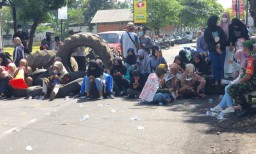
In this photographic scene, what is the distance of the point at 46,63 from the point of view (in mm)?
16609

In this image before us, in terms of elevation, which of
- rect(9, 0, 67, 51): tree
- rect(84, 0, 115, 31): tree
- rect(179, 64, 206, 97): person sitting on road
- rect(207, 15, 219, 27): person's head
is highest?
rect(84, 0, 115, 31): tree

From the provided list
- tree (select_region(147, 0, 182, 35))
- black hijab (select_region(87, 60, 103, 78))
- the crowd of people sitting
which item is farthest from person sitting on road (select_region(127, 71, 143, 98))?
tree (select_region(147, 0, 182, 35))

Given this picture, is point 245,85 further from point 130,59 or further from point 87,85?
point 130,59

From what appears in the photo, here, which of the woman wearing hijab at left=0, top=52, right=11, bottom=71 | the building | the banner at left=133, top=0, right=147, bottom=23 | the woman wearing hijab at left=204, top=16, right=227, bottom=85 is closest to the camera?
the woman wearing hijab at left=204, top=16, right=227, bottom=85

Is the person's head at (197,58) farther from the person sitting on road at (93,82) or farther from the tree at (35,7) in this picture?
the tree at (35,7)

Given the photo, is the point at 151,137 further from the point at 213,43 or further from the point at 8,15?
the point at 8,15

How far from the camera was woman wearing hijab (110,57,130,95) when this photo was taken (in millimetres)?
14178

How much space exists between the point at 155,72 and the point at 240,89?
372 centimetres

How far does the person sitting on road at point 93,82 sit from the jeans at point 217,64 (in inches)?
132

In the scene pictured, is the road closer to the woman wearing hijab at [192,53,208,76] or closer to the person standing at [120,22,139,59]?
the woman wearing hijab at [192,53,208,76]

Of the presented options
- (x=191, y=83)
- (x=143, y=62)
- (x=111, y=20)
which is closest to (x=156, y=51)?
(x=143, y=62)

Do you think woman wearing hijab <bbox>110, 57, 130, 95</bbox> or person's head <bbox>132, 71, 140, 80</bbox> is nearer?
person's head <bbox>132, 71, 140, 80</bbox>

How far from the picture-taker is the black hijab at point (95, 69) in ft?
44.0

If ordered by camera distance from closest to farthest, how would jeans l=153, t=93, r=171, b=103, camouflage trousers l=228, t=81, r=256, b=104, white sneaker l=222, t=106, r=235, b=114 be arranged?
camouflage trousers l=228, t=81, r=256, b=104 → white sneaker l=222, t=106, r=235, b=114 → jeans l=153, t=93, r=171, b=103
